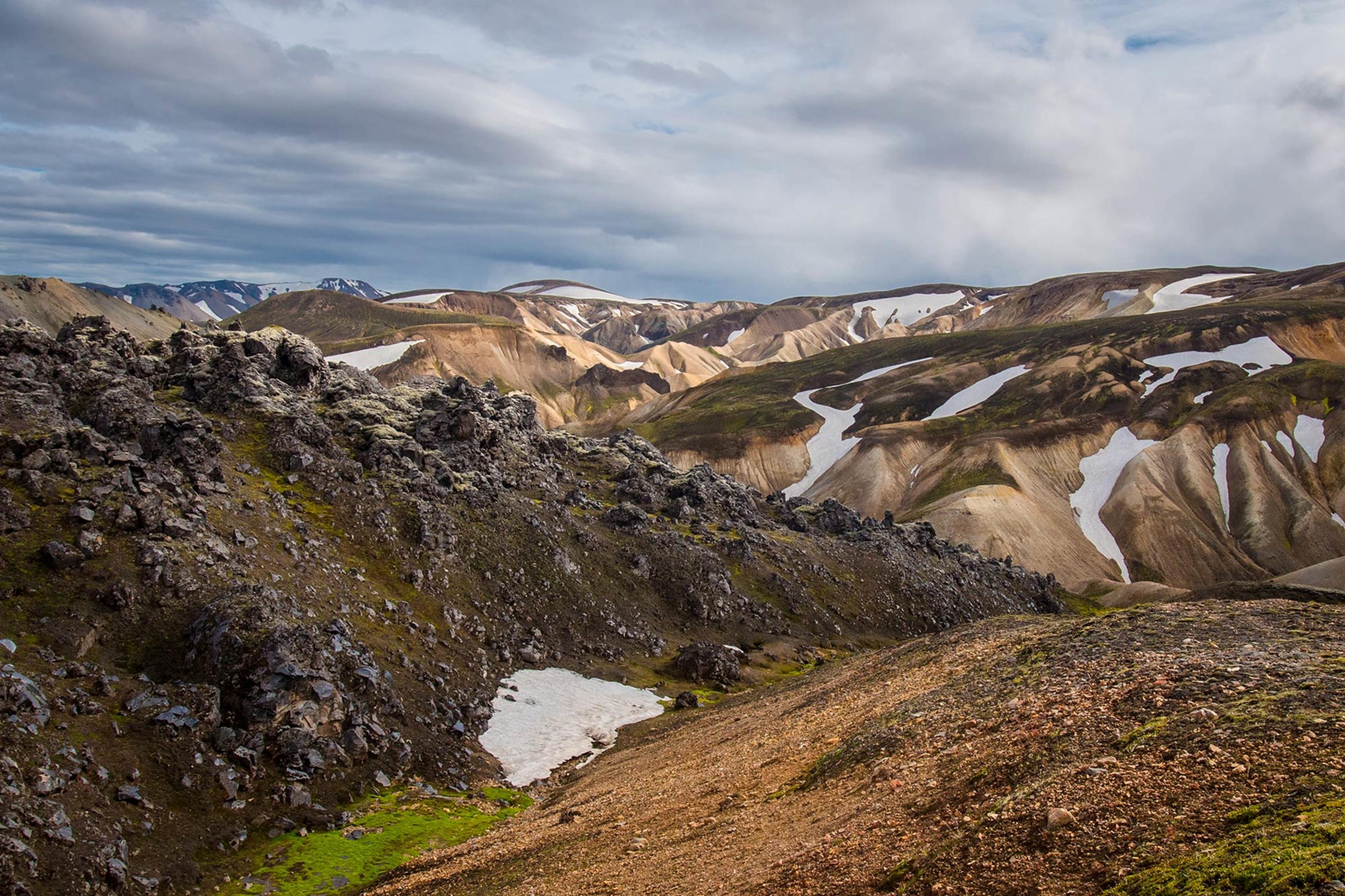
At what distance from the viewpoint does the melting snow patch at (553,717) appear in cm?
5469

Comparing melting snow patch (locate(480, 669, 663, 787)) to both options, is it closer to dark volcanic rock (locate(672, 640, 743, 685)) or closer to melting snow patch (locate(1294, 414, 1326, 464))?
dark volcanic rock (locate(672, 640, 743, 685))

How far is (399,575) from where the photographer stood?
68.3m

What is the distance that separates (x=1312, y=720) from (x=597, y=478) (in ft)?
295

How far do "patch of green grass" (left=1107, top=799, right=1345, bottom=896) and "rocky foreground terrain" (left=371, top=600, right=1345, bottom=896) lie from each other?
42 millimetres

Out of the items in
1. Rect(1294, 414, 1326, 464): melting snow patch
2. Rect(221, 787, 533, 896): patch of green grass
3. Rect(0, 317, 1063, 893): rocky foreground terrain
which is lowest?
Rect(221, 787, 533, 896): patch of green grass

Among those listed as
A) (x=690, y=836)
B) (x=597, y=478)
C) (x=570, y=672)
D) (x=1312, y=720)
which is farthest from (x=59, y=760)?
(x=597, y=478)

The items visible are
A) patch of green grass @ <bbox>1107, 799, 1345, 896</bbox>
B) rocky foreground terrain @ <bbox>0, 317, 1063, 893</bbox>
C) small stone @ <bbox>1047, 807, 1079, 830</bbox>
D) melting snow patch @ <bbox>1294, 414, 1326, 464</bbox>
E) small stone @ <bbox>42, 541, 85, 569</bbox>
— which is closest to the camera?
patch of green grass @ <bbox>1107, 799, 1345, 896</bbox>

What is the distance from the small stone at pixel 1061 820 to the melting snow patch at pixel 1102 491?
15748 cm

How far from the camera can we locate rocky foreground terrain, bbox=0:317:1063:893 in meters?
38.2

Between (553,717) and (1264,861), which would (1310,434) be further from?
(1264,861)

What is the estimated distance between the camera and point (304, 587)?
187 feet

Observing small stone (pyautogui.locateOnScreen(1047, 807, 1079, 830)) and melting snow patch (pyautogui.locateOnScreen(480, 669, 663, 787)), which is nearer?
small stone (pyautogui.locateOnScreen(1047, 807, 1079, 830))

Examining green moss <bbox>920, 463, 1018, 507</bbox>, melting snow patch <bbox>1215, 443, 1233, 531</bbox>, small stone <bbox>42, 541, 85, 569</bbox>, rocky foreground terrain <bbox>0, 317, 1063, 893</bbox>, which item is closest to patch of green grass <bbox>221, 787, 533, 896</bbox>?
rocky foreground terrain <bbox>0, 317, 1063, 893</bbox>

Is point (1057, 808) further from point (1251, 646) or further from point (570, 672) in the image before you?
point (570, 672)
